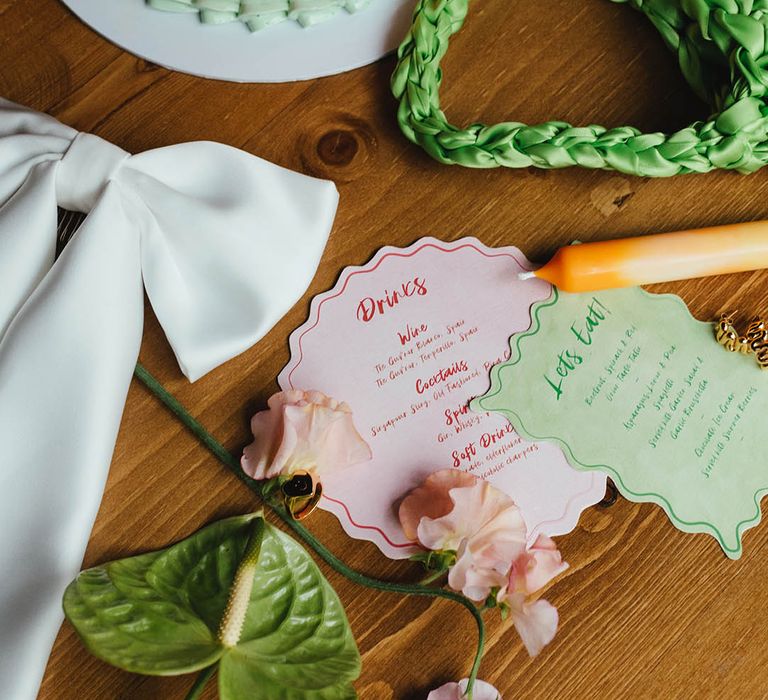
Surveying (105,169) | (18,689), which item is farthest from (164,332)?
(18,689)

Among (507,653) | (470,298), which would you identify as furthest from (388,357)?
(507,653)

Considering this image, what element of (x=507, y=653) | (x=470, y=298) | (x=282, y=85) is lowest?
(x=507, y=653)

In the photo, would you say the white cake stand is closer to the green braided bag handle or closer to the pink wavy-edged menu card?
the green braided bag handle

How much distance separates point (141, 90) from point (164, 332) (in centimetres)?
17

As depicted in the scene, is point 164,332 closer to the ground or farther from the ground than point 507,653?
farther from the ground

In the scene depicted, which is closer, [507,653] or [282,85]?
[507,653]

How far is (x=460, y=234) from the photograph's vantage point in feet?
1.71

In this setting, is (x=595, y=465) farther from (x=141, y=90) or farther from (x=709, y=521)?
(x=141, y=90)

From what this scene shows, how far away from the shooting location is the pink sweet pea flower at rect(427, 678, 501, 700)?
16.9 inches

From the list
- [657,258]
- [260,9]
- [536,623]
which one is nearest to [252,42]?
[260,9]

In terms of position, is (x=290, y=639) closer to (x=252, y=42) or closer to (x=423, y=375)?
(x=423, y=375)

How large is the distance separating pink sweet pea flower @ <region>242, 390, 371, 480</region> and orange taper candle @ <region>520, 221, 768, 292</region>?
0.48 ft

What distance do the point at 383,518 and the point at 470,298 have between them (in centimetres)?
14

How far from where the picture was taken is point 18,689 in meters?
0.41
